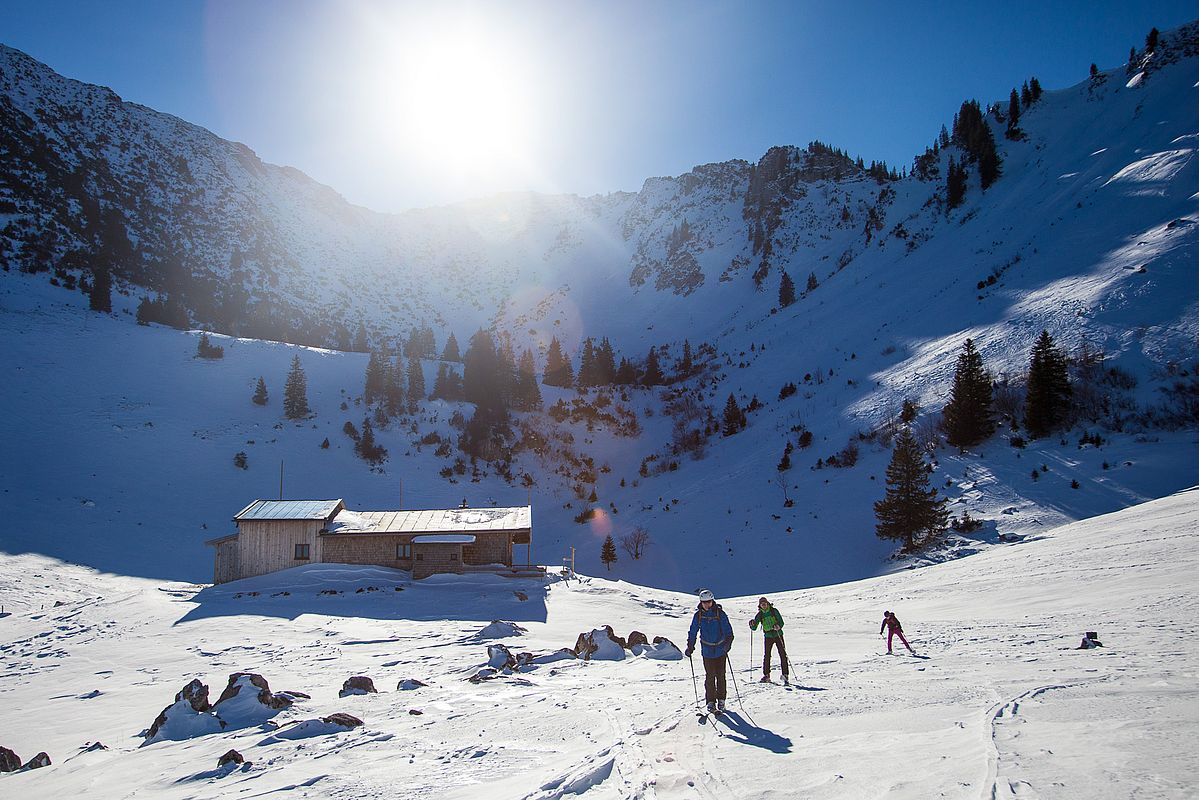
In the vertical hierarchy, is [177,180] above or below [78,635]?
above

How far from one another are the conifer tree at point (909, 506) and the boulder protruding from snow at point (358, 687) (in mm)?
24222

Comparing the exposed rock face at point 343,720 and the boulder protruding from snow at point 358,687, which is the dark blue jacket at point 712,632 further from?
the boulder protruding from snow at point 358,687

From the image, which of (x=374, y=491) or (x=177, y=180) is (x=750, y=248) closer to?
(x=374, y=491)

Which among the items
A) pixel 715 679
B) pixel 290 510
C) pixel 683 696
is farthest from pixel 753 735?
pixel 290 510

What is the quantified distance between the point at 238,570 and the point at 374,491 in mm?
17690

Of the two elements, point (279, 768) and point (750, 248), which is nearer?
point (279, 768)

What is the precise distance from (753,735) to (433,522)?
25.2 metres

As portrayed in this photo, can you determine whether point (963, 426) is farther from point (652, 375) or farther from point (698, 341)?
point (698, 341)

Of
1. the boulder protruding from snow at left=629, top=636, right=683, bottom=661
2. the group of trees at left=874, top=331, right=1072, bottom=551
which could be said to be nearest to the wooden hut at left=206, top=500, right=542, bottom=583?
the boulder protruding from snow at left=629, top=636, right=683, bottom=661

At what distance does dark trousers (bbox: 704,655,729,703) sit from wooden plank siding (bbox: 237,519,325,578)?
25363mm

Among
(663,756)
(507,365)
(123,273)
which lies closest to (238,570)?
(663,756)

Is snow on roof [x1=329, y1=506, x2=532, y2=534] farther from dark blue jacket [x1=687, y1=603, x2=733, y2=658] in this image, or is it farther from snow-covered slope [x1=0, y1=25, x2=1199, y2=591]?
dark blue jacket [x1=687, y1=603, x2=733, y2=658]

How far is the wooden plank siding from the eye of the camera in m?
28.3

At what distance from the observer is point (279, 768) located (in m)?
7.12
